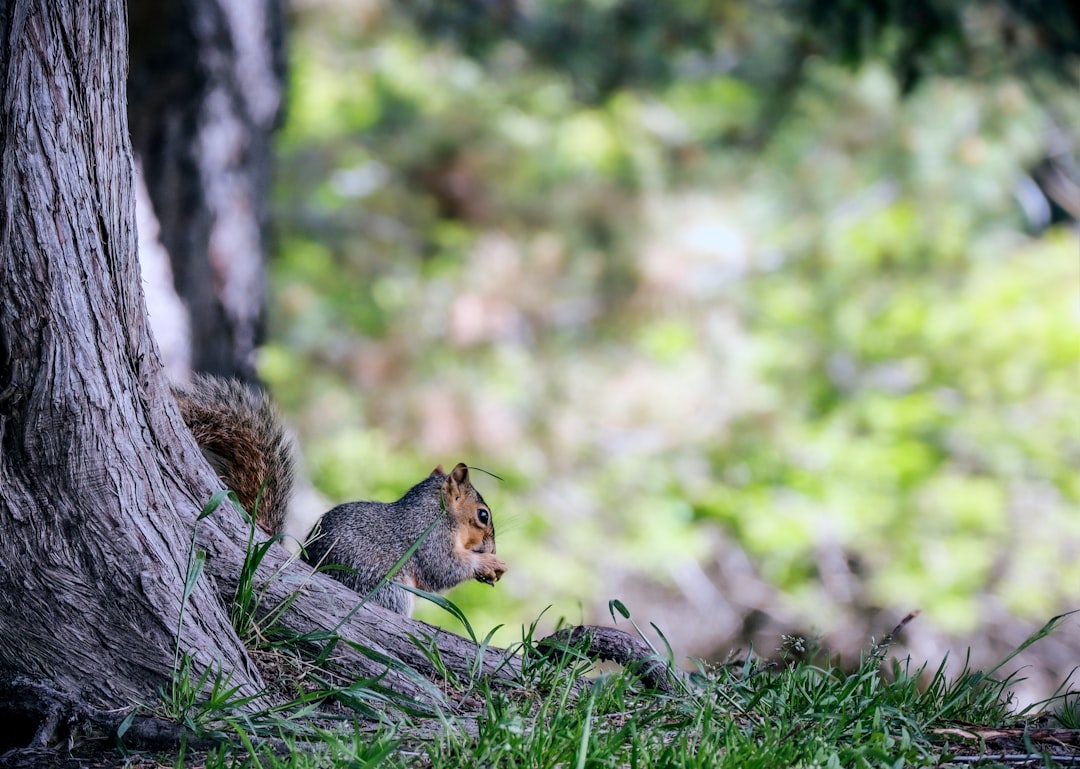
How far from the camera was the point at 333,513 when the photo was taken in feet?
8.49

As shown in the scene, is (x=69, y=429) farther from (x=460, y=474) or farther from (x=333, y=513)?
(x=460, y=474)

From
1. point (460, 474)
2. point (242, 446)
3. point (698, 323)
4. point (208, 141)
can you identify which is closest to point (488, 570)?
point (460, 474)

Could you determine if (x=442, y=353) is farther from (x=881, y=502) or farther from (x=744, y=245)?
(x=881, y=502)

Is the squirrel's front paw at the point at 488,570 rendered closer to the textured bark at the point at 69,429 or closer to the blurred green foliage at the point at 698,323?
the textured bark at the point at 69,429

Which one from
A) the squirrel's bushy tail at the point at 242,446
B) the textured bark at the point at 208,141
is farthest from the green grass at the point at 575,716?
the textured bark at the point at 208,141

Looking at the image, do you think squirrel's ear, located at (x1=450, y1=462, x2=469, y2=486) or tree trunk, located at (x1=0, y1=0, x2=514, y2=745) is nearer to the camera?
tree trunk, located at (x1=0, y1=0, x2=514, y2=745)

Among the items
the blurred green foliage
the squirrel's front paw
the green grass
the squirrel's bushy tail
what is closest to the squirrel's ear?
the squirrel's front paw

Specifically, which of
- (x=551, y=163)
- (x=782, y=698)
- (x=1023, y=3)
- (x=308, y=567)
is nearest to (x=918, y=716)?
(x=782, y=698)

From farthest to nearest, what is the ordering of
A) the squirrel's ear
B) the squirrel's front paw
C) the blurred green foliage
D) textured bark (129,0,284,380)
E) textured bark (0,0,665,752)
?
the blurred green foliage < textured bark (129,0,284,380) < the squirrel's ear < the squirrel's front paw < textured bark (0,0,665,752)

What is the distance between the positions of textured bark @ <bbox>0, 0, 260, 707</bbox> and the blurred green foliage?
5129 millimetres

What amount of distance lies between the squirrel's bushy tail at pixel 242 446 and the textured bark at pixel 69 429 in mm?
645

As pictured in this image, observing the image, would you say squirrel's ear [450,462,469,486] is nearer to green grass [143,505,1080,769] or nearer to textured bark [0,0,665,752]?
green grass [143,505,1080,769]

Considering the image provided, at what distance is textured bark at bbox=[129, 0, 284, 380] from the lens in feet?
14.2

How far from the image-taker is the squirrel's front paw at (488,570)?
2709 mm
